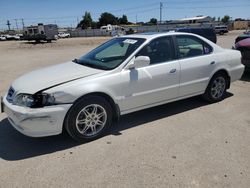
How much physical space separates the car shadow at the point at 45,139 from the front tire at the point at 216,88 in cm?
49

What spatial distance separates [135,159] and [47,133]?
1.26 m

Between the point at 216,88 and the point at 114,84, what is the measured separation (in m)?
2.59

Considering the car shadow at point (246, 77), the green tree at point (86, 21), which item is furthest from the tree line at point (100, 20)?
the car shadow at point (246, 77)

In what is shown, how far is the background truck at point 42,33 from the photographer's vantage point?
3791 centimetres

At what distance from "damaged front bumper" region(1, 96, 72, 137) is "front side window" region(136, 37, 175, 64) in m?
1.66

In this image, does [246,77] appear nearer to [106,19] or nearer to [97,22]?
[106,19]

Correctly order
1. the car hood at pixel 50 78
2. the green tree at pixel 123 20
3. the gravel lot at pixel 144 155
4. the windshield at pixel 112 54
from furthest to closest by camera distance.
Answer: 1. the green tree at pixel 123 20
2. the windshield at pixel 112 54
3. the car hood at pixel 50 78
4. the gravel lot at pixel 144 155

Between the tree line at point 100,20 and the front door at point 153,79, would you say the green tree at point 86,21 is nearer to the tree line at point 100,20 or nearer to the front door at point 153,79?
the tree line at point 100,20

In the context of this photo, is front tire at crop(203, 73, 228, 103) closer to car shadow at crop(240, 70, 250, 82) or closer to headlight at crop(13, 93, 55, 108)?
car shadow at crop(240, 70, 250, 82)

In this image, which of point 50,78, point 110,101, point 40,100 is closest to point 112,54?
point 110,101

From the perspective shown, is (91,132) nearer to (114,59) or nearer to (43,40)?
(114,59)

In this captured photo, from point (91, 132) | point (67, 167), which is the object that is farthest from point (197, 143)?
point (67, 167)

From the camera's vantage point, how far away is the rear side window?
466 centimetres

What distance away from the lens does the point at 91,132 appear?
3.84 m
